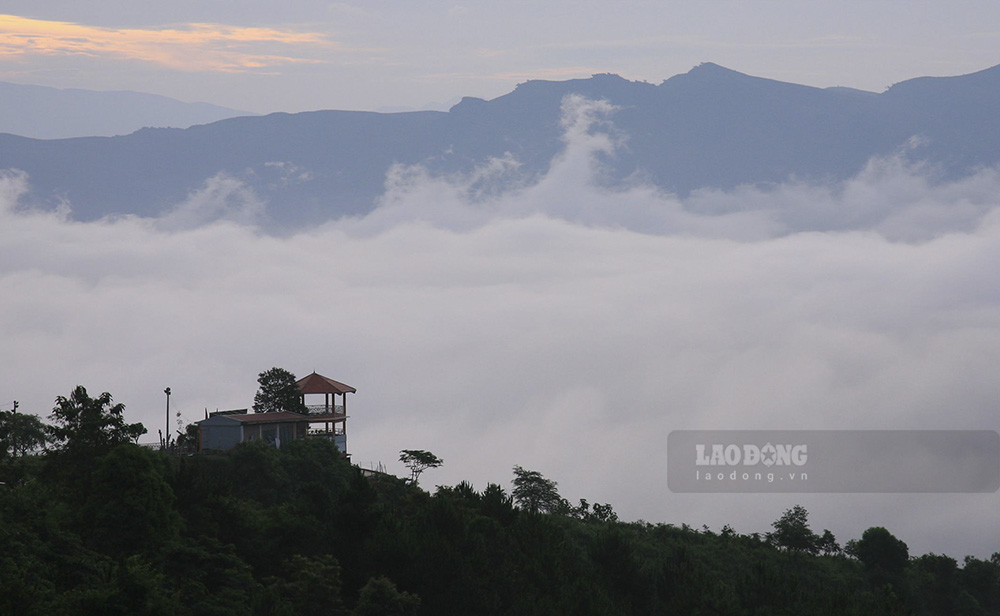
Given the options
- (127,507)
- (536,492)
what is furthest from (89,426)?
(536,492)

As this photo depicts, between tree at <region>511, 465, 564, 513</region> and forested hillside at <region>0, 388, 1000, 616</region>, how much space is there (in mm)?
30287

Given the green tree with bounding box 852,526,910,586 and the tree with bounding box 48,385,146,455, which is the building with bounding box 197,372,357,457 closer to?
the tree with bounding box 48,385,146,455

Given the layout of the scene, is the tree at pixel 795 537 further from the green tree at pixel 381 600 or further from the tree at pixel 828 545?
the green tree at pixel 381 600

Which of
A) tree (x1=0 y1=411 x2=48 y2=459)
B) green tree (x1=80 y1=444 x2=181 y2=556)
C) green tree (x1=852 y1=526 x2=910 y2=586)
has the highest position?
tree (x1=0 y1=411 x2=48 y2=459)

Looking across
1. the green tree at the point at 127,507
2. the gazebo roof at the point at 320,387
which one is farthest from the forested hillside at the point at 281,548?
the gazebo roof at the point at 320,387

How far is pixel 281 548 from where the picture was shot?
43.5 metres

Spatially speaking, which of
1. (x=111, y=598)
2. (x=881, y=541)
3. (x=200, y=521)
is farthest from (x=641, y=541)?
(x=111, y=598)

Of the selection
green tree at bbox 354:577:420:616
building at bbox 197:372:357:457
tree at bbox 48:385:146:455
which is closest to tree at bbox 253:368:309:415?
building at bbox 197:372:357:457

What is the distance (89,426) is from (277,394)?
25588mm

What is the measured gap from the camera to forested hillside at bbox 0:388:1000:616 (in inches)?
1358

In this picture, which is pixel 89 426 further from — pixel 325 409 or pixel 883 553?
pixel 883 553

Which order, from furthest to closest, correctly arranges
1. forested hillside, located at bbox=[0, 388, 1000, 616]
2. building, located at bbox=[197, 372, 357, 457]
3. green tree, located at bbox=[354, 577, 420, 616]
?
building, located at bbox=[197, 372, 357, 457] < green tree, located at bbox=[354, 577, 420, 616] < forested hillside, located at bbox=[0, 388, 1000, 616]

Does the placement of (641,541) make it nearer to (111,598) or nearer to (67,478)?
(67,478)

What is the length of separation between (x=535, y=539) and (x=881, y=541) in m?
44.5
